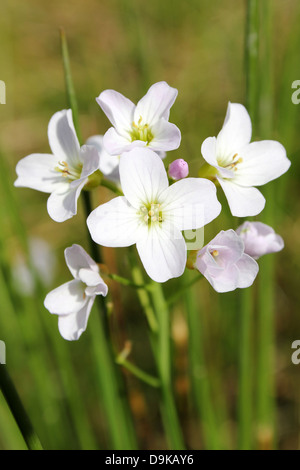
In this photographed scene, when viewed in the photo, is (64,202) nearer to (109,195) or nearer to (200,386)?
(200,386)

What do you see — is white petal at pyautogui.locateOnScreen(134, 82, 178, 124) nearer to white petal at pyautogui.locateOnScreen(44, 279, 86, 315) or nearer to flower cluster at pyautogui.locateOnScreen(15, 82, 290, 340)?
flower cluster at pyautogui.locateOnScreen(15, 82, 290, 340)

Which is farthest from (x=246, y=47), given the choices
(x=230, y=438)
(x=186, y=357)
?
(x=230, y=438)

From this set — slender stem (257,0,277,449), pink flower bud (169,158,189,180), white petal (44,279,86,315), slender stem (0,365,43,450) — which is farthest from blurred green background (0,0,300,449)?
slender stem (0,365,43,450)

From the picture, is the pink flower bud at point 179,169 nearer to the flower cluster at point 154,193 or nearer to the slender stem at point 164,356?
the flower cluster at point 154,193

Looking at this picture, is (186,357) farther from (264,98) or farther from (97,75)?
(97,75)

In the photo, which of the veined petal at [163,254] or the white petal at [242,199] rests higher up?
the white petal at [242,199]

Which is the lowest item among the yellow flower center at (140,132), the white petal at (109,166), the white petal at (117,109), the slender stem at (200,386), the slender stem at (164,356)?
the slender stem at (200,386)

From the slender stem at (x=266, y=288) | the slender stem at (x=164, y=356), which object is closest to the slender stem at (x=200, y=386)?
the slender stem at (x=266, y=288)
